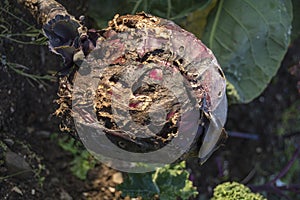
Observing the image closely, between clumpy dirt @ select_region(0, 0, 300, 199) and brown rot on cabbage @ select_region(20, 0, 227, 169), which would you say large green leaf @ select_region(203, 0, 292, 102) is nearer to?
clumpy dirt @ select_region(0, 0, 300, 199)

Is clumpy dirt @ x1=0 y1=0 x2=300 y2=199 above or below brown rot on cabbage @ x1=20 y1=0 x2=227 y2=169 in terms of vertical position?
below

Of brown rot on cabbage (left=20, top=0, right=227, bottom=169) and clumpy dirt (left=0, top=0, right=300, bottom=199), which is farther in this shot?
clumpy dirt (left=0, top=0, right=300, bottom=199)

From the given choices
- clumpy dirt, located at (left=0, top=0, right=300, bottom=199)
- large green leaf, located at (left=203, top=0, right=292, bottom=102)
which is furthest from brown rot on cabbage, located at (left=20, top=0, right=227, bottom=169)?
large green leaf, located at (left=203, top=0, right=292, bottom=102)

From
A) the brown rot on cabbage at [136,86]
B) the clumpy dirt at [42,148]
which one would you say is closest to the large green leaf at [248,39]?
the clumpy dirt at [42,148]

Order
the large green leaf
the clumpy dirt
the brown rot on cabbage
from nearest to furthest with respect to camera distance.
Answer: the brown rot on cabbage < the clumpy dirt < the large green leaf

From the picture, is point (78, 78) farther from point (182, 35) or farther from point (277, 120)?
point (277, 120)

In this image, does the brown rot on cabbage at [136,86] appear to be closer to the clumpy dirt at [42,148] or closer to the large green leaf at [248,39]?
the clumpy dirt at [42,148]
